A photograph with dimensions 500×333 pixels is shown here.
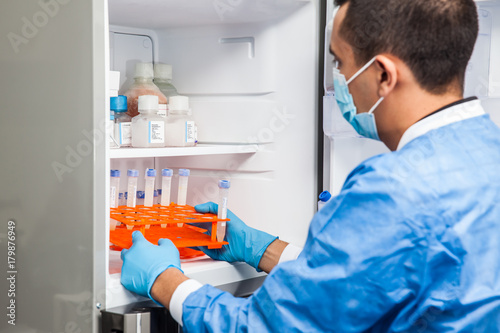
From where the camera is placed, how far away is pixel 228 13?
1.56m

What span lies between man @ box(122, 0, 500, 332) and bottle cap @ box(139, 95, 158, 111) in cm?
51

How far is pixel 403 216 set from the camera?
0.90 m

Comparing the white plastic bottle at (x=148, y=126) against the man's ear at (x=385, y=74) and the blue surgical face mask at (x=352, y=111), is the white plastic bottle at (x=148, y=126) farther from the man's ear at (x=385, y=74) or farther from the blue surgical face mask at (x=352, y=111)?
the man's ear at (x=385, y=74)

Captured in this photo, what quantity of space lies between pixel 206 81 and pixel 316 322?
0.96m

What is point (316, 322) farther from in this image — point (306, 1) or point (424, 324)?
point (306, 1)

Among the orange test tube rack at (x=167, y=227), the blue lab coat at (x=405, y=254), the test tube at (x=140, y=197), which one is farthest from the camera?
the test tube at (x=140, y=197)

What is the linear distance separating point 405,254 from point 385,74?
341mm

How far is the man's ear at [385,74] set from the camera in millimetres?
1022

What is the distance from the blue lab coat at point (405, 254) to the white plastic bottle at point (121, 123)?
0.64 metres

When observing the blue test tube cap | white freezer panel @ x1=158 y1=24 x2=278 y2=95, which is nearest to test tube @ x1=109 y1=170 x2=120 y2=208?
white freezer panel @ x1=158 y1=24 x2=278 y2=95

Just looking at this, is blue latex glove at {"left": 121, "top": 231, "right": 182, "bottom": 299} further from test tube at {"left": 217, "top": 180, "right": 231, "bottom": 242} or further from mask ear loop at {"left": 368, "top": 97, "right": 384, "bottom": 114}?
mask ear loop at {"left": 368, "top": 97, "right": 384, "bottom": 114}

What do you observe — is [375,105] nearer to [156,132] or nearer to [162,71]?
[156,132]

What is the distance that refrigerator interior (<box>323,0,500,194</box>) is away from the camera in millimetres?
1494

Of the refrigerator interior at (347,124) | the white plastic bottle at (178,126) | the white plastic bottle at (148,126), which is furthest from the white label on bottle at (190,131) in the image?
the refrigerator interior at (347,124)
